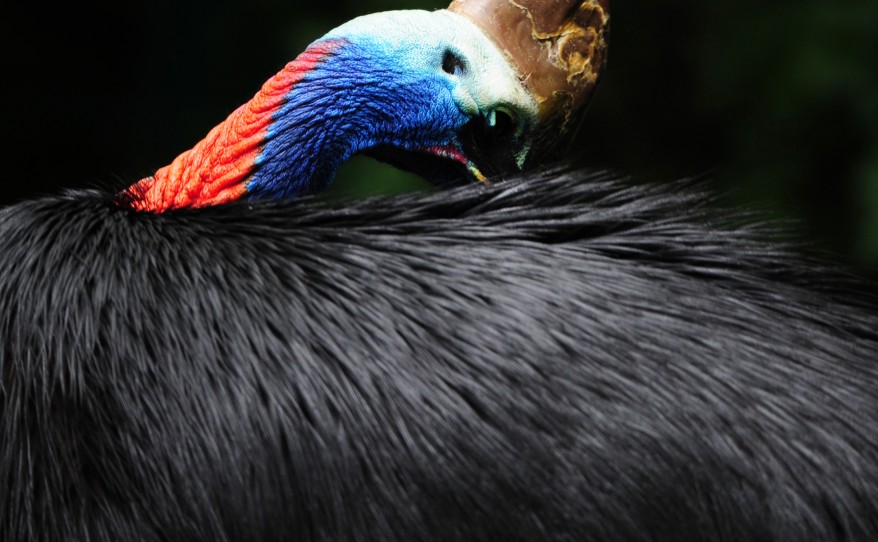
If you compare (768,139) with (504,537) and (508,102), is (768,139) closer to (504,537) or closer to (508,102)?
(508,102)

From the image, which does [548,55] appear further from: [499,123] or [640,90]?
[640,90]

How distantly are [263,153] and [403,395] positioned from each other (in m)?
0.41

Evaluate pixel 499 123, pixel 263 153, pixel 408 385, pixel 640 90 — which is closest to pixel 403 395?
pixel 408 385

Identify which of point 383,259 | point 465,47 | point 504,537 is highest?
point 465,47

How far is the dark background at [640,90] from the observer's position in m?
2.51

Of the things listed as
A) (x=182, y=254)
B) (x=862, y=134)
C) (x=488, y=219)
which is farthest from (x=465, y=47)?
(x=862, y=134)

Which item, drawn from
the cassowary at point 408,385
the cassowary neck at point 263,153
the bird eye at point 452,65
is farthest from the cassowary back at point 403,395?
the bird eye at point 452,65

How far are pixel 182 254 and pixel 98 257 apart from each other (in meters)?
0.07

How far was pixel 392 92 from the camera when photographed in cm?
127

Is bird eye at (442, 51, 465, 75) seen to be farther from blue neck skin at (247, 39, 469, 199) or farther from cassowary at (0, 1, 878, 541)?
cassowary at (0, 1, 878, 541)

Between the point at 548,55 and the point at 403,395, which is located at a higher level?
the point at 548,55

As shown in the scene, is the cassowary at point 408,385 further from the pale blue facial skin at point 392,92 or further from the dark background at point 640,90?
the dark background at point 640,90

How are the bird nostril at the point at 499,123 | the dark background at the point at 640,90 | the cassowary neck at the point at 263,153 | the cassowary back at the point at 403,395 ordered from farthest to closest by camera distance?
the dark background at the point at 640,90 < the bird nostril at the point at 499,123 < the cassowary neck at the point at 263,153 < the cassowary back at the point at 403,395

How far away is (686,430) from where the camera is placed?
90 cm
